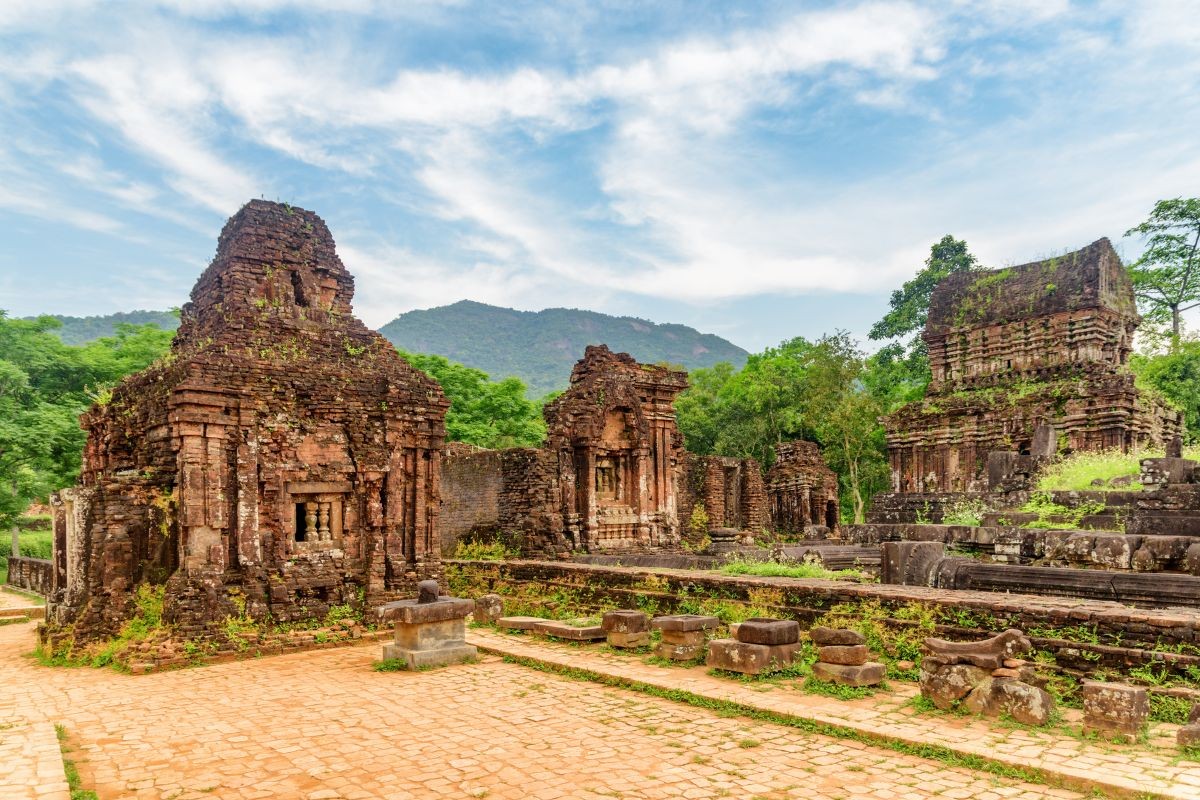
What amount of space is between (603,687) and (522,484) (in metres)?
9.38

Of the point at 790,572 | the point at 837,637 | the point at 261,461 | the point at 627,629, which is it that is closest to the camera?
the point at 837,637

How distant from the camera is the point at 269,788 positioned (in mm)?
6223

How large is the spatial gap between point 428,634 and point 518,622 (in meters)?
2.41

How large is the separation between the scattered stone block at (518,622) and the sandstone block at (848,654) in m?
5.49

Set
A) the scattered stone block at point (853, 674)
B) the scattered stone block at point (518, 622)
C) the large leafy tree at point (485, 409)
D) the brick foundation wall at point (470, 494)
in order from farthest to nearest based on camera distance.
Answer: the large leafy tree at point (485, 409), the brick foundation wall at point (470, 494), the scattered stone block at point (518, 622), the scattered stone block at point (853, 674)

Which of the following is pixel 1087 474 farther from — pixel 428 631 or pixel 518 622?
pixel 428 631

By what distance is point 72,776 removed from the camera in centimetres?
648

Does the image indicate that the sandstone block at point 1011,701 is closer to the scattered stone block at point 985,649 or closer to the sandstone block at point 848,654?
the scattered stone block at point 985,649

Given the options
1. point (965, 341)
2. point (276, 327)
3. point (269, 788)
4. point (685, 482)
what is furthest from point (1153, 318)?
point (269, 788)

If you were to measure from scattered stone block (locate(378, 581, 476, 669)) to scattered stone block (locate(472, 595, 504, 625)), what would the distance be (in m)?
2.46

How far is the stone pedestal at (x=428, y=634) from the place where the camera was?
10.8 metres

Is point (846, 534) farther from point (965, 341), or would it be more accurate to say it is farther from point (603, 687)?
point (965, 341)

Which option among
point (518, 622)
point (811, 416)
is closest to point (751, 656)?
point (518, 622)

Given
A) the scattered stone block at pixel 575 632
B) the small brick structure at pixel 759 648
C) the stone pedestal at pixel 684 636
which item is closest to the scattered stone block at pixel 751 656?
the small brick structure at pixel 759 648
